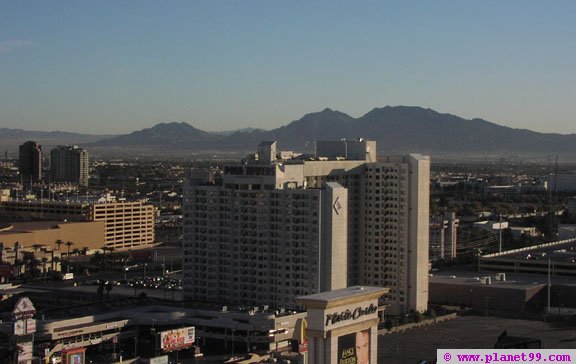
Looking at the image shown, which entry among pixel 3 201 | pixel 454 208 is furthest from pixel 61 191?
pixel 454 208

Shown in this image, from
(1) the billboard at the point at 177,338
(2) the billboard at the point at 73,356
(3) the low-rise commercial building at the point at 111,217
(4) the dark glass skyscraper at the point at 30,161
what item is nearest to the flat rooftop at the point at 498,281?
(1) the billboard at the point at 177,338

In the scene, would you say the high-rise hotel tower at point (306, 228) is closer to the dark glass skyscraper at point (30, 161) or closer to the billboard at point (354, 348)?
the billboard at point (354, 348)

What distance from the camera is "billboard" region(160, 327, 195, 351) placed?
36125mm

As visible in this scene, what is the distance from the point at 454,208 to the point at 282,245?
65971 millimetres

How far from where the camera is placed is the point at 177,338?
3681 centimetres

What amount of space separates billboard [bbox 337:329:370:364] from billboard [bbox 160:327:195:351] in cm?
1298

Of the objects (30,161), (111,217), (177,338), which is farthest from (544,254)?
(30,161)

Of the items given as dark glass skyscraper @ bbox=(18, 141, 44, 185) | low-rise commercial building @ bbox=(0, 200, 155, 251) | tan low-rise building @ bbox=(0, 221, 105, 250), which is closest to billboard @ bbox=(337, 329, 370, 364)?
tan low-rise building @ bbox=(0, 221, 105, 250)

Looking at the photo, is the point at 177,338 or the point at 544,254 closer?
the point at 177,338

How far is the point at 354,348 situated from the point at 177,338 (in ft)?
45.4

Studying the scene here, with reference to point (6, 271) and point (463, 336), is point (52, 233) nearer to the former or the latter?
point (6, 271)

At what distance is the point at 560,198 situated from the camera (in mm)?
131000

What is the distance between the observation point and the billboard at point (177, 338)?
36125mm

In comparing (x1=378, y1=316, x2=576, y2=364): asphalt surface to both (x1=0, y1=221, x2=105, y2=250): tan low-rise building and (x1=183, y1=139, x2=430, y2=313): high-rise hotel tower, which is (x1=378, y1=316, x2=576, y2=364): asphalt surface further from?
(x1=0, y1=221, x2=105, y2=250): tan low-rise building
